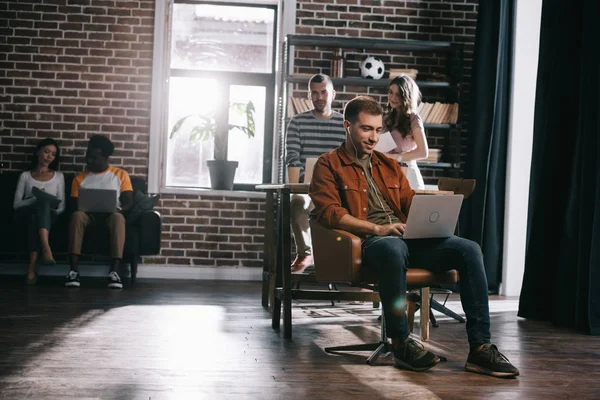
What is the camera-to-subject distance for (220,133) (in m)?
6.86

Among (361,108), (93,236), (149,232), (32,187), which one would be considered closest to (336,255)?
(361,108)

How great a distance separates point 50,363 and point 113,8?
4453mm

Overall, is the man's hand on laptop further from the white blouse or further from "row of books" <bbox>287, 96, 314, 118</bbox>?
the white blouse

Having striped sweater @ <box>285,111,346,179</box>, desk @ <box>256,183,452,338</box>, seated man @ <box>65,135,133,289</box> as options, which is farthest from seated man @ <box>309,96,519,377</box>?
seated man @ <box>65,135,133,289</box>

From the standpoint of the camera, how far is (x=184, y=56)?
6887 mm

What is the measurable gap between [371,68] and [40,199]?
2.98 metres

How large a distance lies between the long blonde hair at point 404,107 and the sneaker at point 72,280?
9.08 feet

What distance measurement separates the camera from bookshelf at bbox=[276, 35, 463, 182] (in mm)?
6466

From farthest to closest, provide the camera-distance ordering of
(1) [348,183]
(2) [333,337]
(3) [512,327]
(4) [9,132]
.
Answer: (4) [9,132]
(3) [512,327]
(2) [333,337]
(1) [348,183]

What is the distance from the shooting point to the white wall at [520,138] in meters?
6.06

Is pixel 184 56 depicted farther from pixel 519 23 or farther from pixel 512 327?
pixel 512 327

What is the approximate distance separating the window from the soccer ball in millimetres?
884

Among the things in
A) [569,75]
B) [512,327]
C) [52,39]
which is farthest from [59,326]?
[52,39]

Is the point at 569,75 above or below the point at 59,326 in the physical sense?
above
